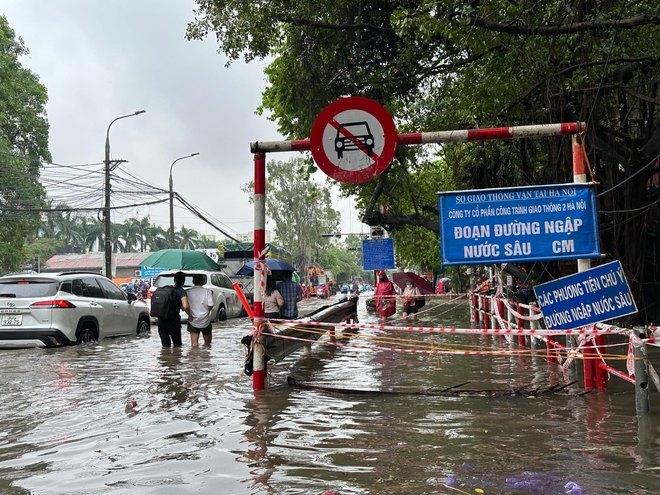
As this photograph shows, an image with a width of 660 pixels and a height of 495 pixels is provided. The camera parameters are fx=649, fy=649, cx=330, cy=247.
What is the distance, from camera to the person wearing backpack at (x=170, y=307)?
36.6 feet

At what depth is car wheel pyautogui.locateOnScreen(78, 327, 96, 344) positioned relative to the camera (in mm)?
12373

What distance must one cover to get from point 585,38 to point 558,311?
470 centimetres

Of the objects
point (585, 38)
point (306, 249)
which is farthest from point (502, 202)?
point (306, 249)

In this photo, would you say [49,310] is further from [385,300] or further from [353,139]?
[385,300]

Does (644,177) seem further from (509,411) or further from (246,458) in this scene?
(246,458)

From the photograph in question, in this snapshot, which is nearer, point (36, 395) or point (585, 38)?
point (36, 395)

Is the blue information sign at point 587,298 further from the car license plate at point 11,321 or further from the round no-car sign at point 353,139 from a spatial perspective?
the car license plate at point 11,321

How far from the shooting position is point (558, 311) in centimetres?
638

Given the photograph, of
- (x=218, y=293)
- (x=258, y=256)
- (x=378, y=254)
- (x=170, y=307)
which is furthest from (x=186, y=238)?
(x=258, y=256)

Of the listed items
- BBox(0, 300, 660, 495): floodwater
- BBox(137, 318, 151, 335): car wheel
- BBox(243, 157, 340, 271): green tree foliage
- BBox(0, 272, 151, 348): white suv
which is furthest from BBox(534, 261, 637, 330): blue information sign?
BBox(243, 157, 340, 271): green tree foliage

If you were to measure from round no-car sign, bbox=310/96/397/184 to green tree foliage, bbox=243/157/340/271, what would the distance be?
53650 mm

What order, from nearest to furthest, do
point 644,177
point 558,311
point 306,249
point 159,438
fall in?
point 159,438 < point 558,311 < point 644,177 < point 306,249

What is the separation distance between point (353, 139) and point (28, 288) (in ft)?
26.5

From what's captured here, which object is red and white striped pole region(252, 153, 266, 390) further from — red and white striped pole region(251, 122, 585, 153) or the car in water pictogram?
the car in water pictogram
